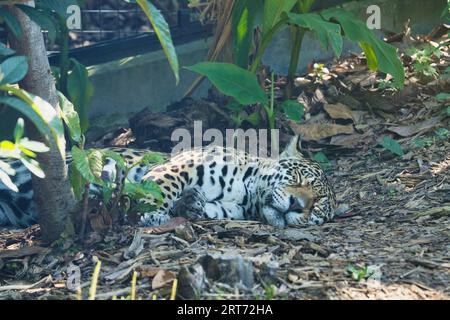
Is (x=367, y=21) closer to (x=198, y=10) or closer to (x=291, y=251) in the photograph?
(x=198, y=10)

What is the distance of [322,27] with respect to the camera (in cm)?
683

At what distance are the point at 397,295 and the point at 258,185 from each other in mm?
2718

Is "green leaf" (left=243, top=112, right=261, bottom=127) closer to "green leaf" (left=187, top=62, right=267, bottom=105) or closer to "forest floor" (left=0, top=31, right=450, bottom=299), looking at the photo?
"forest floor" (left=0, top=31, right=450, bottom=299)

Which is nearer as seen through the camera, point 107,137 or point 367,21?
point 107,137

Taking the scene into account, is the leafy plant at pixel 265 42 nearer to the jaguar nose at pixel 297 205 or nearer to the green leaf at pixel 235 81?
the green leaf at pixel 235 81

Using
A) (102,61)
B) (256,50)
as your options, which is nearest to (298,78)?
(256,50)

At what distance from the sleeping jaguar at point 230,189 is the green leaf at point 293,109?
1.12 feet

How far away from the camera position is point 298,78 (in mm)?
9203

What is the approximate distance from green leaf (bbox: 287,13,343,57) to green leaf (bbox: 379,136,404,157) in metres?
1.17

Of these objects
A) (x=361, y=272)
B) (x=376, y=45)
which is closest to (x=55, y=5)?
(x=361, y=272)

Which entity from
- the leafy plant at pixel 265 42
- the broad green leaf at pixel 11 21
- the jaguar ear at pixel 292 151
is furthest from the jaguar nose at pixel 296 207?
the broad green leaf at pixel 11 21

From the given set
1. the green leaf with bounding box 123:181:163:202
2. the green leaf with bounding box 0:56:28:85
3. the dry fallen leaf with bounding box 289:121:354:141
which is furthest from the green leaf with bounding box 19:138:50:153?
the dry fallen leaf with bounding box 289:121:354:141

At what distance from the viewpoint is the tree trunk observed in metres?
5.32

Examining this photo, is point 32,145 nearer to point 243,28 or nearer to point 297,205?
point 297,205
